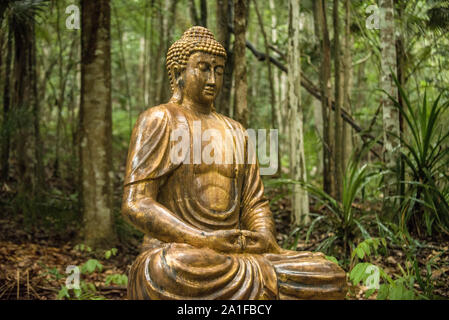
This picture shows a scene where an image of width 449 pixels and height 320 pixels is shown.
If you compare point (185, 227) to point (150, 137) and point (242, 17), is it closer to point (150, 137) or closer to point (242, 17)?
point (150, 137)

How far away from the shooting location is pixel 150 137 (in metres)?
2.97

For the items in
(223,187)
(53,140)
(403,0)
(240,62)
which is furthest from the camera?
(53,140)

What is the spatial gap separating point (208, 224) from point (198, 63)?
3.60 feet

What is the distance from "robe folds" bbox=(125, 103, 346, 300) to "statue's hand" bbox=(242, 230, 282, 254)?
53 millimetres

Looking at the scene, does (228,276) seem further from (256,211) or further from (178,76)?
(178,76)

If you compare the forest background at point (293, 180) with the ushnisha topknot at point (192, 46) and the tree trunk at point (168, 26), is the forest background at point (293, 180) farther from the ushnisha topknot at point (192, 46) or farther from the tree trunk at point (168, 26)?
the ushnisha topknot at point (192, 46)

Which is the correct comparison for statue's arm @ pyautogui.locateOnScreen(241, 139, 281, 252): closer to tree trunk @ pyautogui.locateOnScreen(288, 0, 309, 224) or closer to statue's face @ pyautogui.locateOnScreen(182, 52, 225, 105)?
statue's face @ pyautogui.locateOnScreen(182, 52, 225, 105)

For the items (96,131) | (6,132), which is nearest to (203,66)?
→ (96,131)

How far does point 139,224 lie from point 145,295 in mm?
448

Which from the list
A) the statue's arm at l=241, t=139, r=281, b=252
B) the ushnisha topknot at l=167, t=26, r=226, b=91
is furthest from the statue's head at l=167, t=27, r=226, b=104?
the statue's arm at l=241, t=139, r=281, b=252

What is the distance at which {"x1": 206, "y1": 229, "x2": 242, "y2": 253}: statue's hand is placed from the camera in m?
2.65

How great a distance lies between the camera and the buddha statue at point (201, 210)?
2.52 meters

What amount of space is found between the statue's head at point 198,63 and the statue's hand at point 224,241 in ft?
3.27
